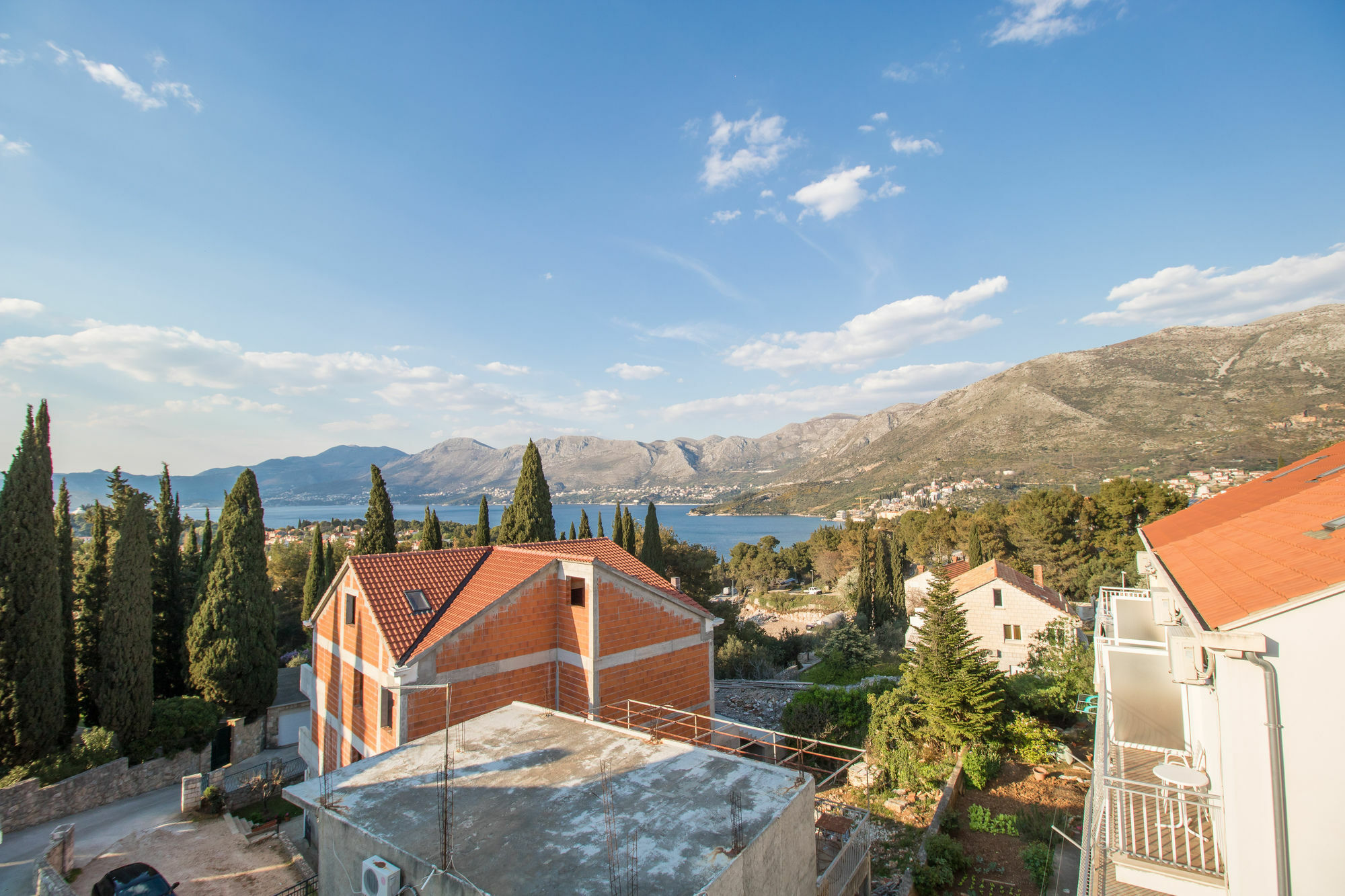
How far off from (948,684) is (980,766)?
5.91 ft

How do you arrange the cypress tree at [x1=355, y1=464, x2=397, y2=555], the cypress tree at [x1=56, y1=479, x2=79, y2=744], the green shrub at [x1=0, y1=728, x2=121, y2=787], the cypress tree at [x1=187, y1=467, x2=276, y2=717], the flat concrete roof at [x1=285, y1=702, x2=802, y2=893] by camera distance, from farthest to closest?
the cypress tree at [x1=355, y1=464, x2=397, y2=555] < the cypress tree at [x1=187, y1=467, x2=276, y2=717] < the cypress tree at [x1=56, y1=479, x2=79, y2=744] < the green shrub at [x1=0, y1=728, x2=121, y2=787] < the flat concrete roof at [x1=285, y1=702, x2=802, y2=893]

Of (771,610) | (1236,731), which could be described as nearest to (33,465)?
(1236,731)

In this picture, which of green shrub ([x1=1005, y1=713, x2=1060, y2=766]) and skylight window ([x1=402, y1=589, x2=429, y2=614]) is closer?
skylight window ([x1=402, y1=589, x2=429, y2=614])

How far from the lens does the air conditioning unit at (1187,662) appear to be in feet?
19.9

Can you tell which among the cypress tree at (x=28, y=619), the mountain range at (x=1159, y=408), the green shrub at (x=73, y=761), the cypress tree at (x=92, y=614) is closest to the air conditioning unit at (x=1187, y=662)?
the green shrub at (x=73, y=761)

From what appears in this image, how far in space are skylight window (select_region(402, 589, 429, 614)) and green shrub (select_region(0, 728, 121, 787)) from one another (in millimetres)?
11476

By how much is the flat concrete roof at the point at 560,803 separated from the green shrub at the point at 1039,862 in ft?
19.6

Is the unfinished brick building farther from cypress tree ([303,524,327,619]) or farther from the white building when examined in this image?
cypress tree ([303,524,327,619])

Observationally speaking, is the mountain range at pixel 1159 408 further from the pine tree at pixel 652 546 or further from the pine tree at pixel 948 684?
the pine tree at pixel 948 684

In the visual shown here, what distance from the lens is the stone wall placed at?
46.5 feet

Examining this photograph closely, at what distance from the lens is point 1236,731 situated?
200 inches

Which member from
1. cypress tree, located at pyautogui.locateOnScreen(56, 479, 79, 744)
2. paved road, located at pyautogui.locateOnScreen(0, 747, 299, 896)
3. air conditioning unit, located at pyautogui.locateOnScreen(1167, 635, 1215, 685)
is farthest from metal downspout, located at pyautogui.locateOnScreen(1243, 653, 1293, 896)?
cypress tree, located at pyautogui.locateOnScreen(56, 479, 79, 744)

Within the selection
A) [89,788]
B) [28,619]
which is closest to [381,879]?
[89,788]

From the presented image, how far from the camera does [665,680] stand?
14.2 m
